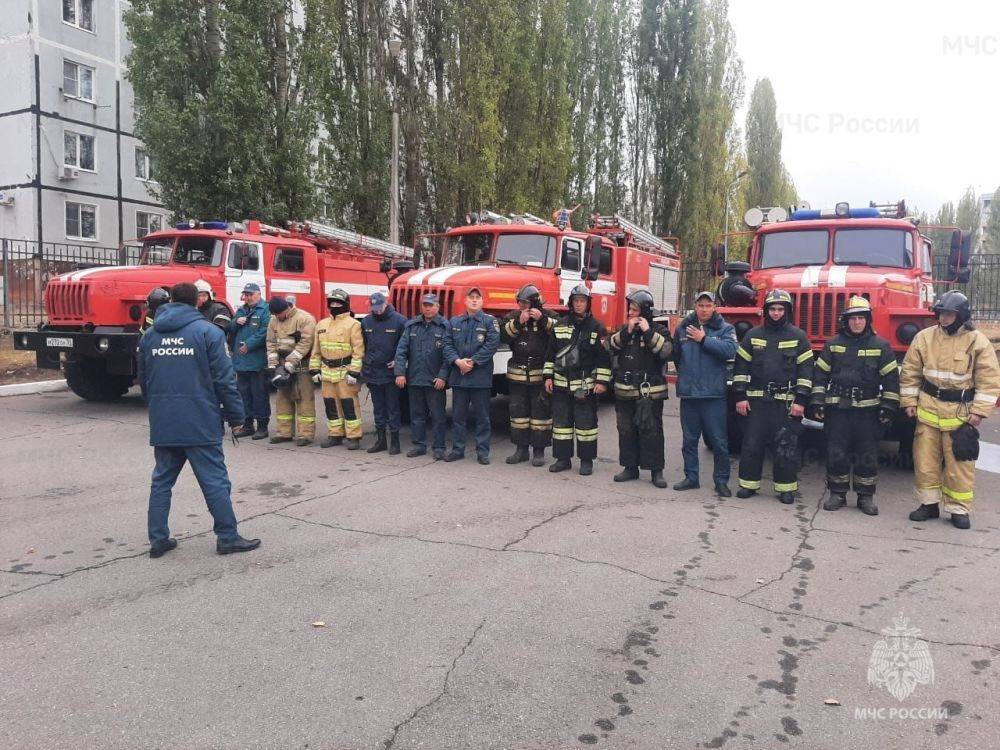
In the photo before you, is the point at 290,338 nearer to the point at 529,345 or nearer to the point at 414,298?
the point at 414,298

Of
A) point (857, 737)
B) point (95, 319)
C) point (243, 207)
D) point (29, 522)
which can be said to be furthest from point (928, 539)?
point (243, 207)

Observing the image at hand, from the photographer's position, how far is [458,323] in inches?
323

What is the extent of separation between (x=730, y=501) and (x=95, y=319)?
27.3ft

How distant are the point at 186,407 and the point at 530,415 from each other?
3854mm

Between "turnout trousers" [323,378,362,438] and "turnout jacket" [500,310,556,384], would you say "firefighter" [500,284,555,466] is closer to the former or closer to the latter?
"turnout jacket" [500,310,556,384]

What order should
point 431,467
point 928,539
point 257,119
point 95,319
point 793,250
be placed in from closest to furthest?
point 928,539, point 431,467, point 793,250, point 95,319, point 257,119

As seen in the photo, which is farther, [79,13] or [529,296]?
[79,13]

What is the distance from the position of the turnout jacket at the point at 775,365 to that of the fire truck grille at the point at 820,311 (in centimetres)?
129

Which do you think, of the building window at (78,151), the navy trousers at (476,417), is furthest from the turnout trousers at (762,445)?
Answer: the building window at (78,151)

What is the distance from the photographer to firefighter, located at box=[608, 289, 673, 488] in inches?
282

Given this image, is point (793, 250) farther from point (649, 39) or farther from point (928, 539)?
point (649, 39)

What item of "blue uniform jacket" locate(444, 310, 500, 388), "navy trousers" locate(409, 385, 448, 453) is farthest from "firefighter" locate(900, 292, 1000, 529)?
"navy trousers" locate(409, 385, 448, 453)

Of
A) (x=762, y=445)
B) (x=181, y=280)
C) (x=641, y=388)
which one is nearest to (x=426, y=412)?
(x=641, y=388)

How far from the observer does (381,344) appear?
846 cm
